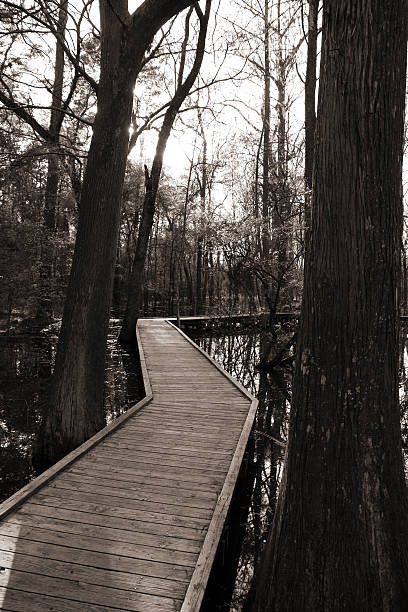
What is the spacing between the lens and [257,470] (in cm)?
607

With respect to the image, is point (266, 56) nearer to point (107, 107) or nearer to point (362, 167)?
point (107, 107)

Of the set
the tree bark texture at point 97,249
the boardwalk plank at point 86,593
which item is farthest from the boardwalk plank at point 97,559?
the tree bark texture at point 97,249

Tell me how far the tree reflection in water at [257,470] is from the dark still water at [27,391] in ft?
7.62

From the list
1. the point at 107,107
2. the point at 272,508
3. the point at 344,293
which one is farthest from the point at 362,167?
the point at 107,107

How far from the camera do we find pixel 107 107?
5902 millimetres

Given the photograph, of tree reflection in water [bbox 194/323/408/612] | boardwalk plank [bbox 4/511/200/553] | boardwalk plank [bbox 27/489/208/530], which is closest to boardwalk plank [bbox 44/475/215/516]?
boardwalk plank [bbox 27/489/208/530]

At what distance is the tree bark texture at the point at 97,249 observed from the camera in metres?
5.66

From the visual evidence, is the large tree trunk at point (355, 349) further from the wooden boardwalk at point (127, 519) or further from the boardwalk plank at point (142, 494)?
the boardwalk plank at point (142, 494)

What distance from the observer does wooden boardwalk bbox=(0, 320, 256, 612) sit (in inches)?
106

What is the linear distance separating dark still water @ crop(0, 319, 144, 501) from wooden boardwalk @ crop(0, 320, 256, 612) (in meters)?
1.25

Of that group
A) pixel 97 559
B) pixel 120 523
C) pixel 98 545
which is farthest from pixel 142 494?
pixel 97 559

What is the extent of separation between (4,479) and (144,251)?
925 cm

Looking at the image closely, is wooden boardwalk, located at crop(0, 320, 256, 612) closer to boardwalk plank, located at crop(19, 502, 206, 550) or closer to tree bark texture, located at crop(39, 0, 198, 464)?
boardwalk plank, located at crop(19, 502, 206, 550)

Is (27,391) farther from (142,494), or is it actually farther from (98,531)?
(98,531)
